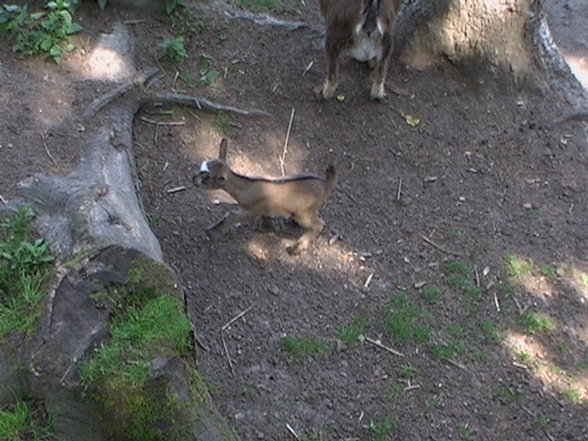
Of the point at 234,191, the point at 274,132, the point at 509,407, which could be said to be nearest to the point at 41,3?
the point at 274,132

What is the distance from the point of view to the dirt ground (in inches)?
203

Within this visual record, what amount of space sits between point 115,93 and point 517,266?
11.6 feet

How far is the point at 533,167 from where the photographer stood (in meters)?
7.32

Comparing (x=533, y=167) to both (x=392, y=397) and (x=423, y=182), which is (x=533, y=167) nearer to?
(x=423, y=182)

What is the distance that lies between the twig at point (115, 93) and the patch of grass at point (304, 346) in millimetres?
2421

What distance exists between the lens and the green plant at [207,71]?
23.5 feet

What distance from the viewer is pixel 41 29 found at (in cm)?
680

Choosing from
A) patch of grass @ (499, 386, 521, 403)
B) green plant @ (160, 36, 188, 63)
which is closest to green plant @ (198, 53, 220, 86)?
green plant @ (160, 36, 188, 63)

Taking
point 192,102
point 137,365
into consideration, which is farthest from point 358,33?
point 137,365

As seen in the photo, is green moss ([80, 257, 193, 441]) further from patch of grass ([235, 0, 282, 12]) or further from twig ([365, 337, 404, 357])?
patch of grass ([235, 0, 282, 12])

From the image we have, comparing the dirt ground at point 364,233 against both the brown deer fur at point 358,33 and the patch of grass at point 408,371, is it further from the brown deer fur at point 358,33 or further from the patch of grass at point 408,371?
the brown deer fur at point 358,33

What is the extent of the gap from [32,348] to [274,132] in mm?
3623

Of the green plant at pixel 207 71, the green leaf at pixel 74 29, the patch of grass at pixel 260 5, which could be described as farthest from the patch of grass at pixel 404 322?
the patch of grass at pixel 260 5

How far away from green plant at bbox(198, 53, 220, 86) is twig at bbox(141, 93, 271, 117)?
303 mm
